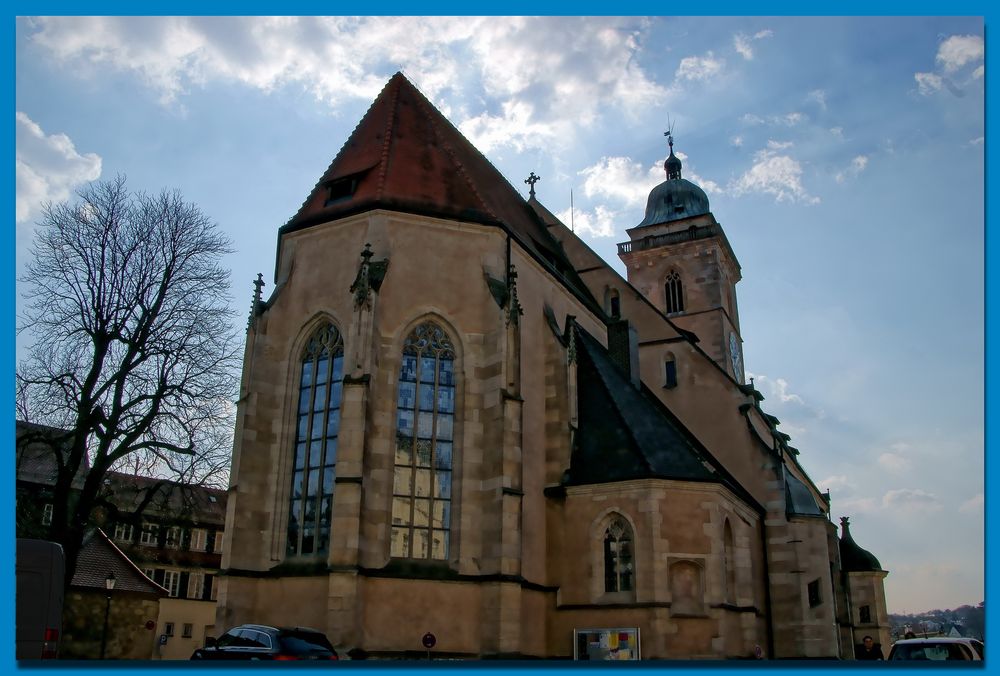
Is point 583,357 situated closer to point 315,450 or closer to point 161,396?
point 315,450

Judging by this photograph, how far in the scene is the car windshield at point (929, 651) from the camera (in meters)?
12.3

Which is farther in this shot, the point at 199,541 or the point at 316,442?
the point at 199,541

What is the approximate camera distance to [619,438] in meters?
20.2

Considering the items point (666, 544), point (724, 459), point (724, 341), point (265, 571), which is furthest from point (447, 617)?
point (724, 341)

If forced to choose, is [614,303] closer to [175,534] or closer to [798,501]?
[798,501]

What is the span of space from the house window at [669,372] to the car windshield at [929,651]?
14639mm

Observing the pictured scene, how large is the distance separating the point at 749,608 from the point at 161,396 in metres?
13.8

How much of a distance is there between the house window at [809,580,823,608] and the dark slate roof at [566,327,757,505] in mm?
3832

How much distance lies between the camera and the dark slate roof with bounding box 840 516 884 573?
37344 millimetres

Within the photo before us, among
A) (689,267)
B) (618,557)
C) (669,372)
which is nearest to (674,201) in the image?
(689,267)

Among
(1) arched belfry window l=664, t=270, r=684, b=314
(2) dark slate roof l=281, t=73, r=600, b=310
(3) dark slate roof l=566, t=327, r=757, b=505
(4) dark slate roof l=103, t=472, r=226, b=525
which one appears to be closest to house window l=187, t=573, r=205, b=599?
(4) dark slate roof l=103, t=472, r=226, b=525

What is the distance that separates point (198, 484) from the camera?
2009 cm

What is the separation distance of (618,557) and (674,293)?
25957 millimetres

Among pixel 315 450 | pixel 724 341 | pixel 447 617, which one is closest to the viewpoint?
pixel 447 617
